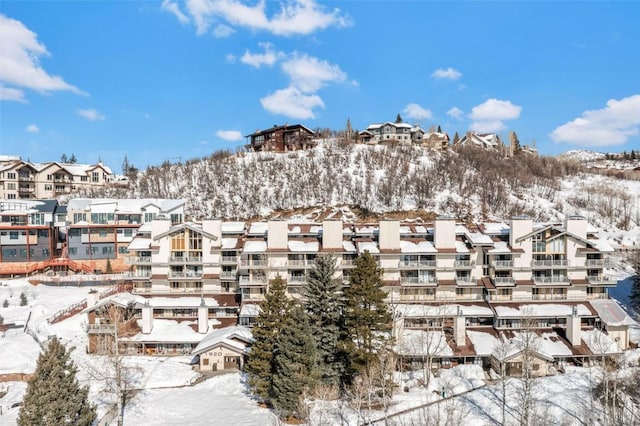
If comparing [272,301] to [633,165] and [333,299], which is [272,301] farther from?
[633,165]

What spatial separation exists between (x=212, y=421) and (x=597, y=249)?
Result: 4228 centimetres

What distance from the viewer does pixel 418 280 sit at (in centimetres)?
4388

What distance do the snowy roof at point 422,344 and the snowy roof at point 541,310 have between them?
7191 mm

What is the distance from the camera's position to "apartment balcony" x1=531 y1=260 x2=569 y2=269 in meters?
44.0

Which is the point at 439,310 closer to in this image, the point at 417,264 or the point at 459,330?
the point at 459,330

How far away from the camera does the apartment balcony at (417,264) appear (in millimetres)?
43594

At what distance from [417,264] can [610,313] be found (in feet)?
64.9

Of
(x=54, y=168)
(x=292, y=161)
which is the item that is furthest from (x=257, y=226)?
(x=54, y=168)

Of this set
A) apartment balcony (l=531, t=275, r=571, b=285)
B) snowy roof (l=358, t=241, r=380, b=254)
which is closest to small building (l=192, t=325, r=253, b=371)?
snowy roof (l=358, t=241, r=380, b=254)

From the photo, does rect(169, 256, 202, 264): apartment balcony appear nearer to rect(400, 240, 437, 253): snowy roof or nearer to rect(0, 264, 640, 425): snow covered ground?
rect(0, 264, 640, 425): snow covered ground

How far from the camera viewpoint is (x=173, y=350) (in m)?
40.8

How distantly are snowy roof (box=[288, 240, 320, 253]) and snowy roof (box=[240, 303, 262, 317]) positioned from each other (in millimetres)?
7212

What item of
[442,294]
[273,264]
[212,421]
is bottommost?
[212,421]

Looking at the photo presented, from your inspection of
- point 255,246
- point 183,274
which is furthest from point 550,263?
point 183,274
